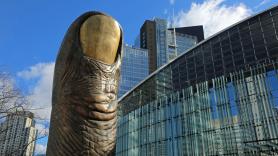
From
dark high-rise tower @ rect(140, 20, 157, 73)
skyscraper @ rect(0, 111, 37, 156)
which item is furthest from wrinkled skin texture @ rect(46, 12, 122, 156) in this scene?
dark high-rise tower @ rect(140, 20, 157, 73)

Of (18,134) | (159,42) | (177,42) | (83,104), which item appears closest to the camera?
(83,104)

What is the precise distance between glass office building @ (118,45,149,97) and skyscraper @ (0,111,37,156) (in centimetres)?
9053

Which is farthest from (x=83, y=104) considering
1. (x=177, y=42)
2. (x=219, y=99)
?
(x=177, y=42)

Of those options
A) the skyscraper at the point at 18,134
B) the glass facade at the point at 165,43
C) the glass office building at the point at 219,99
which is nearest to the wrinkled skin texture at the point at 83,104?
the skyscraper at the point at 18,134

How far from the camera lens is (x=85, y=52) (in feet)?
6.65

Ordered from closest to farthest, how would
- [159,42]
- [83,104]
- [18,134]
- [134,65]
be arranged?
[83,104] → [18,134] → [134,65] → [159,42]

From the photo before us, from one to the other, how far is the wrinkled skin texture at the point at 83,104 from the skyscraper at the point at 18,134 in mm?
6018

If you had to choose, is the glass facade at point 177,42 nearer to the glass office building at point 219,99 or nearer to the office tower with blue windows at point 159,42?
the office tower with blue windows at point 159,42

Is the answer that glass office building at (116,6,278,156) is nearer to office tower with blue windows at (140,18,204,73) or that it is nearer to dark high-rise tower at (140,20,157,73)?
office tower with blue windows at (140,18,204,73)

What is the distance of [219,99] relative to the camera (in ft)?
86.1

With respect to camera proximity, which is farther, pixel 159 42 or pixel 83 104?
pixel 159 42

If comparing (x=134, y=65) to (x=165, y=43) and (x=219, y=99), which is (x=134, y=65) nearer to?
(x=165, y=43)

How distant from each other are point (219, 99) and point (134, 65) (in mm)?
78369

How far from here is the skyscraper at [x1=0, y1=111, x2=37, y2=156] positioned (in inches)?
307
